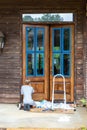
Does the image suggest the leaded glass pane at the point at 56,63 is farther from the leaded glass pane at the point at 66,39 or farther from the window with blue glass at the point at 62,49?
the leaded glass pane at the point at 66,39

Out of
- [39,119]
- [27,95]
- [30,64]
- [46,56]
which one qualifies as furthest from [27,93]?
[39,119]

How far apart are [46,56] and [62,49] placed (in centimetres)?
43

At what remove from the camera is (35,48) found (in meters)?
9.26

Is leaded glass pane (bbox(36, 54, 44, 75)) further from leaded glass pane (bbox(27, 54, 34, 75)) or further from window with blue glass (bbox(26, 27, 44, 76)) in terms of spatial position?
leaded glass pane (bbox(27, 54, 34, 75))

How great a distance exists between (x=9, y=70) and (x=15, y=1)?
172 centimetres

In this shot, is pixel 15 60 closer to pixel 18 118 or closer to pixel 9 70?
pixel 9 70

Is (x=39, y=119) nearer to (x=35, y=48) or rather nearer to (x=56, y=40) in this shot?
(x=35, y=48)

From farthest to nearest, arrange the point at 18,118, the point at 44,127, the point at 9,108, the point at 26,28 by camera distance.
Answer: the point at 26,28 < the point at 9,108 < the point at 18,118 < the point at 44,127

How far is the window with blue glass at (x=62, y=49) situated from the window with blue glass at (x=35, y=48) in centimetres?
30

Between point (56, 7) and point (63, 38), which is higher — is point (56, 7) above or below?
above

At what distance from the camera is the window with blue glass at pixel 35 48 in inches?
364

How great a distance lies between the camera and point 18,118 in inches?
297

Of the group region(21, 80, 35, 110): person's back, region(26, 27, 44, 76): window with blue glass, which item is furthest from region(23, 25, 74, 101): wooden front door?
region(21, 80, 35, 110): person's back

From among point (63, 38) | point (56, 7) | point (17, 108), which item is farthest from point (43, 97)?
point (56, 7)
